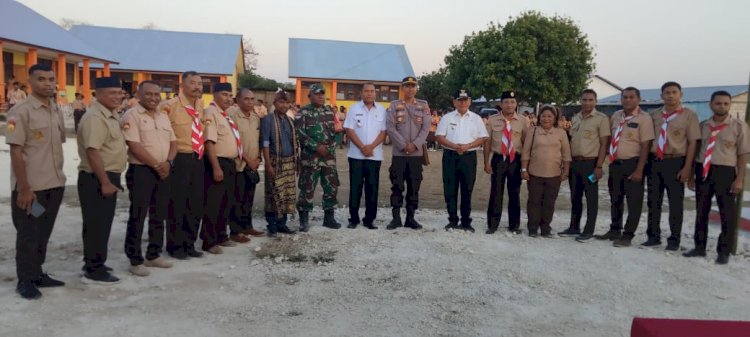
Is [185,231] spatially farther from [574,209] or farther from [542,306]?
[574,209]

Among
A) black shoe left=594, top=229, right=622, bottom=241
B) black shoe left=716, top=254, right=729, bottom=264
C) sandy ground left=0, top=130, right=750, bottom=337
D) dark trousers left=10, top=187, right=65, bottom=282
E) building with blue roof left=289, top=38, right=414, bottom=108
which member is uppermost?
building with blue roof left=289, top=38, right=414, bottom=108

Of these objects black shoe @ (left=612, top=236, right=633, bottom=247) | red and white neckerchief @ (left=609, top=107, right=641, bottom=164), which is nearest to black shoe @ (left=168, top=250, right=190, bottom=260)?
black shoe @ (left=612, top=236, right=633, bottom=247)

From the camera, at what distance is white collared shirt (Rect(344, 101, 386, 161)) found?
7.02 metres

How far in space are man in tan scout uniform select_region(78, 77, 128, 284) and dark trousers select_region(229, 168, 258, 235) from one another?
1659 millimetres

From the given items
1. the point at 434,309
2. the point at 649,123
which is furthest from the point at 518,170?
the point at 434,309

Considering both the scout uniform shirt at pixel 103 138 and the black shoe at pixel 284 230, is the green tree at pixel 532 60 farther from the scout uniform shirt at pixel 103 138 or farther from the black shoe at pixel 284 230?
the scout uniform shirt at pixel 103 138

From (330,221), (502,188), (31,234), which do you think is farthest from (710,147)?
(31,234)

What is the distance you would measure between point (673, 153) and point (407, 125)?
10.6 feet

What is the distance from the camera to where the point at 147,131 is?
4992mm

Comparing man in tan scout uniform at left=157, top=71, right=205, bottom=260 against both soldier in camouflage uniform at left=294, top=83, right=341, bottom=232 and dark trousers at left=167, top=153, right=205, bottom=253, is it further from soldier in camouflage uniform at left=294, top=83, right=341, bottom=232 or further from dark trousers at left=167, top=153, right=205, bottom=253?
soldier in camouflage uniform at left=294, top=83, right=341, bottom=232

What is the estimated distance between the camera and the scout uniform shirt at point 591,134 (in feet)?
22.5

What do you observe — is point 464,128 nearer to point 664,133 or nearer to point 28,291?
point 664,133

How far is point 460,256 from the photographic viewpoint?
5.83 meters

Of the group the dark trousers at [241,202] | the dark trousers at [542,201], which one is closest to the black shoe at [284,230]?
the dark trousers at [241,202]
